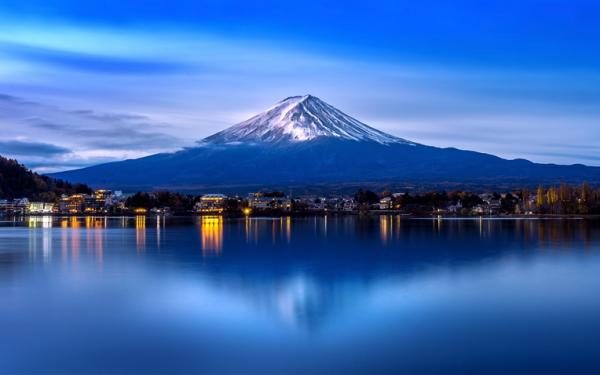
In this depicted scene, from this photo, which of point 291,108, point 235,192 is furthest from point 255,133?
point 235,192

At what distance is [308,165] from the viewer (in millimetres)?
108812

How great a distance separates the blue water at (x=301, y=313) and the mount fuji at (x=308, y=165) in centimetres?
7916

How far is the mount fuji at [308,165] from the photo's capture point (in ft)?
331

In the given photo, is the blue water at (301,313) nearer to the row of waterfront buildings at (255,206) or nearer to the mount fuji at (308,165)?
the row of waterfront buildings at (255,206)

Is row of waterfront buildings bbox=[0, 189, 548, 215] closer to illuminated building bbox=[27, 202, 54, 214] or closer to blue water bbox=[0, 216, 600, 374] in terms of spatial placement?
illuminated building bbox=[27, 202, 54, 214]

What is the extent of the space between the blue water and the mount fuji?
79.2 metres

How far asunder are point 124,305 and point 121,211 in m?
65.3

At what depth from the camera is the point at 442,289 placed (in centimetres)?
1091

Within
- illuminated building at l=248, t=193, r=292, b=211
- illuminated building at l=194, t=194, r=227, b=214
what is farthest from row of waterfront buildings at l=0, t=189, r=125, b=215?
illuminated building at l=248, t=193, r=292, b=211

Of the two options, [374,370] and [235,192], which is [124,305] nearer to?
[374,370]

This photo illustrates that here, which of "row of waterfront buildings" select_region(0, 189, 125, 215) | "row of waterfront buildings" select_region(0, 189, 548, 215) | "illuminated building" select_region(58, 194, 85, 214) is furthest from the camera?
"illuminated building" select_region(58, 194, 85, 214)

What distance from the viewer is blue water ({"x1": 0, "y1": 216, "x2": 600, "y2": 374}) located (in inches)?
253

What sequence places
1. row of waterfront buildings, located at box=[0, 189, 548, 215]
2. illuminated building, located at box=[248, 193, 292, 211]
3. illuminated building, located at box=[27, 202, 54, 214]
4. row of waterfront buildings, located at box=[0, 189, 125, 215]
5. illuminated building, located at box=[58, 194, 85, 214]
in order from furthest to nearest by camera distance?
illuminated building, located at box=[58, 194, 85, 214] → row of waterfront buildings, located at box=[0, 189, 125, 215] → illuminated building, located at box=[27, 202, 54, 214] → illuminated building, located at box=[248, 193, 292, 211] → row of waterfront buildings, located at box=[0, 189, 548, 215]

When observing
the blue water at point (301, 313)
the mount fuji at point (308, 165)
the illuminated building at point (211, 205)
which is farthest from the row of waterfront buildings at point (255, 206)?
the blue water at point (301, 313)
